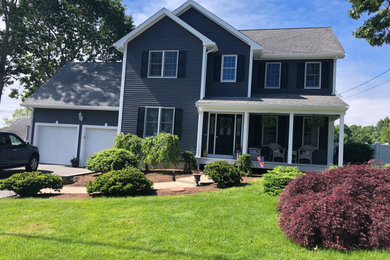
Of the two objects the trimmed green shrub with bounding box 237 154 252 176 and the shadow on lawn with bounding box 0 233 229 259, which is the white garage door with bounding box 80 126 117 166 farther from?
the shadow on lawn with bounding box 0 233 229 259

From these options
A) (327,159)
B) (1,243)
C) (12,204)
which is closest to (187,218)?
(1,243)

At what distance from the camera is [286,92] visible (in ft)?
46.8

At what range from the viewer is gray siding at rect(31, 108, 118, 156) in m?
15.0

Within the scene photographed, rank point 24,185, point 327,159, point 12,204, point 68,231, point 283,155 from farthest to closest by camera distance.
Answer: point 327,159, point 283,155, point 24,185, point 12,204, point 68,231

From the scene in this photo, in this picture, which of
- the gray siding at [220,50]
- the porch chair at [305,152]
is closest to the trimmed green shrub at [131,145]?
the gray siding at [220,50]

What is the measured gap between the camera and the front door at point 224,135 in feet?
45.1

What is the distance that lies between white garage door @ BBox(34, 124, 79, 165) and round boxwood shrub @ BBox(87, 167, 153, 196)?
884 centimetres

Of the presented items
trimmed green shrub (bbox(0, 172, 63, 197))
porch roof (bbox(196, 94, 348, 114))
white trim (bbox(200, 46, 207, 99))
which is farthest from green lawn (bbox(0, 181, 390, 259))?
white trim (bbox(200, 46, 207, 99))

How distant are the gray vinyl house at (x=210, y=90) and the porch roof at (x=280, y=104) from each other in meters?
0.12

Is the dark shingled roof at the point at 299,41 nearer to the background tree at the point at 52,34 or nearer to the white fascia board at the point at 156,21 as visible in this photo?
the white fascia board at the point at 156,21

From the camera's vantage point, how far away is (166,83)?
13.8 m

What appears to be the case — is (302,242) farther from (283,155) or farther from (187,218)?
(283,155)

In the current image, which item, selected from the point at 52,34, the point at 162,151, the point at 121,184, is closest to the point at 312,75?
the point at 162,151

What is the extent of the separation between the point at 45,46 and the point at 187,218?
2669cm
